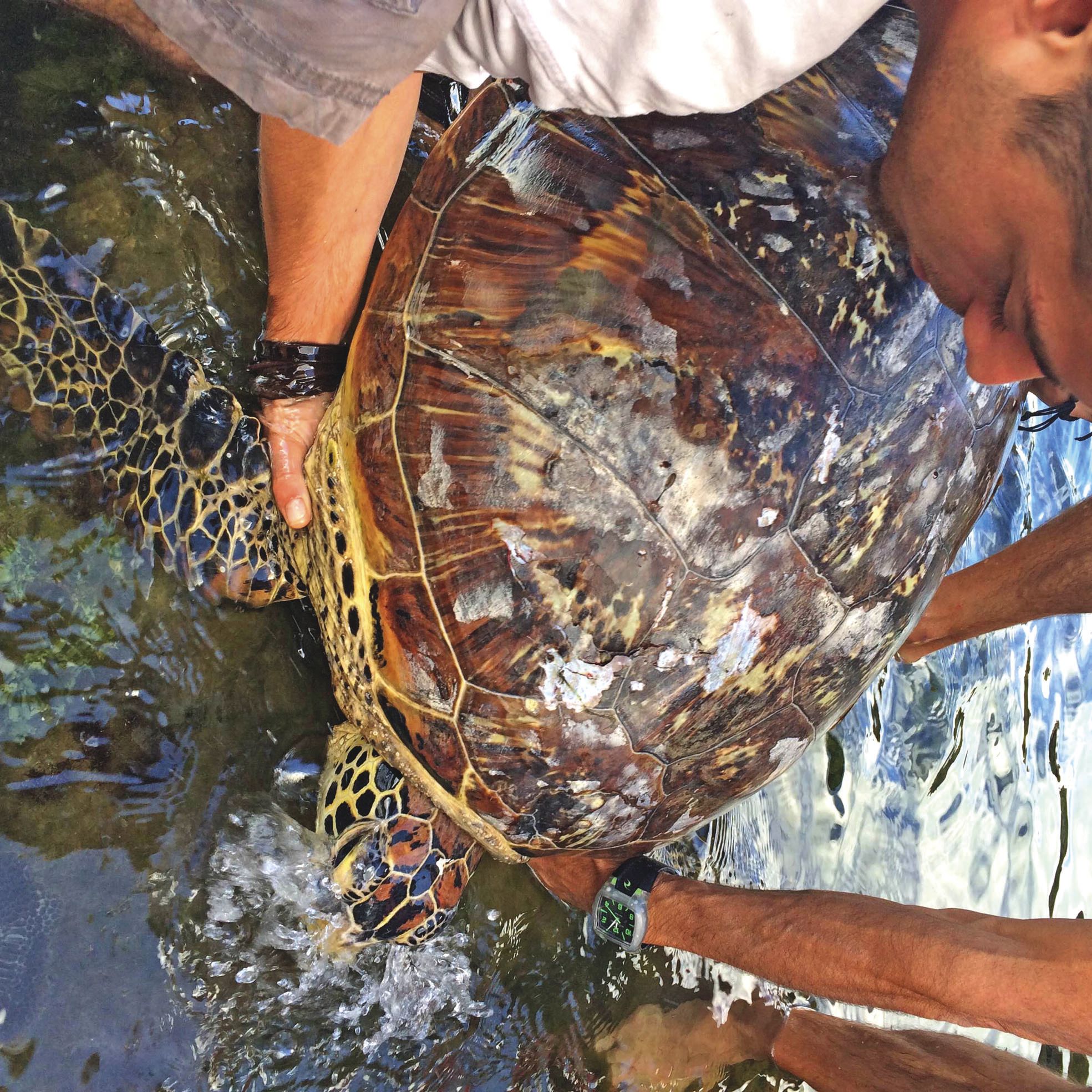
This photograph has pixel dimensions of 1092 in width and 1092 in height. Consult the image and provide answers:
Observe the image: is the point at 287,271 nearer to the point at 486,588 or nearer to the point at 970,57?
the point at 486,588

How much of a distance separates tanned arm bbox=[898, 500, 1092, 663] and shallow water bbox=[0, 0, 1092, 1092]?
1311 mm

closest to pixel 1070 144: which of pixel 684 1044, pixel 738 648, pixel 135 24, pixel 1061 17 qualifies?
pixel 1061 17

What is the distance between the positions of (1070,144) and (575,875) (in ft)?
5.78

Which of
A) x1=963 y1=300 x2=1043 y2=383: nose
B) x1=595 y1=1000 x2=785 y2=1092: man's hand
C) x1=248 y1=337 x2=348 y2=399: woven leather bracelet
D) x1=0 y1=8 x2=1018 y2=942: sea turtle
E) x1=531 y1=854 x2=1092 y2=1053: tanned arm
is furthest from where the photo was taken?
x1=595 y1=1000 x2=785 y2=1092: man's hand

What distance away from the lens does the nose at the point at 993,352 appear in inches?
46.4

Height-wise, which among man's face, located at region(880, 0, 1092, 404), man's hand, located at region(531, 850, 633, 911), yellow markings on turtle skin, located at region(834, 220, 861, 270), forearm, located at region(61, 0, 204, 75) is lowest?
man's hand, located at region(531, 850, 633, 911)

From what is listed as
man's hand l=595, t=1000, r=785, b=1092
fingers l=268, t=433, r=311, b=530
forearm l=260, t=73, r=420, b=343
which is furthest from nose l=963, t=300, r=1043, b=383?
man's hand l=595, t=1000, r=785, b=1092

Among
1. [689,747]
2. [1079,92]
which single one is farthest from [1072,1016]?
[1079,92]

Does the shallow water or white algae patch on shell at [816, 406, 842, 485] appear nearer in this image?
white algae patch on shell at [816, 406, 842, 485]

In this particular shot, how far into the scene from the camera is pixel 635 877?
6.49ft

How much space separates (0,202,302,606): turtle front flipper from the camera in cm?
153

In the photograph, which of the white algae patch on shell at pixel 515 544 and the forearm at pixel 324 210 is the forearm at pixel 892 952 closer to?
the white algae patch on shell at pixel 515 544

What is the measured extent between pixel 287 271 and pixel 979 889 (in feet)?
10.3

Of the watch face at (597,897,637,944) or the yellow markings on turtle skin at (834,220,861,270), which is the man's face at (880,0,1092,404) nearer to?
the yellow markings on turtle skin at (834,220,861,270)
